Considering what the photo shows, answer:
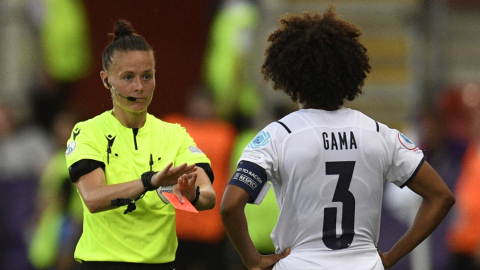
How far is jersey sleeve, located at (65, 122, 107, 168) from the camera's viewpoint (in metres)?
4.93

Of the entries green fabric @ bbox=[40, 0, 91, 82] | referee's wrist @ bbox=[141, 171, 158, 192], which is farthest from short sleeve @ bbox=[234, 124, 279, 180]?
green fabric @ bbox=[40, 0, 91, 82]

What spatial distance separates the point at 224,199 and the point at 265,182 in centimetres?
24

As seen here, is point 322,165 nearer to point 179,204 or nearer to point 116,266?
point 179,204

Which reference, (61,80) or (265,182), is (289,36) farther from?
(61,80)

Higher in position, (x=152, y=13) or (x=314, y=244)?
(x=152, y=13)

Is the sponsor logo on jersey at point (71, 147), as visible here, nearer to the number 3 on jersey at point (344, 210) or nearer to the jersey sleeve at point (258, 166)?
the jersey sleeve at point (258, 166)

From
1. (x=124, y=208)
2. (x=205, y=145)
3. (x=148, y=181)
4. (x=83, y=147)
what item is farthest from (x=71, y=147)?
(x=205, y=145)

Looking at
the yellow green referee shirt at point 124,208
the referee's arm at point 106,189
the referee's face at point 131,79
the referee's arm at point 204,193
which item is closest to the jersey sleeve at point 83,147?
the yellow green referee shirt at point 124,208

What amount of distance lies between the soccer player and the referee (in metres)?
0.50

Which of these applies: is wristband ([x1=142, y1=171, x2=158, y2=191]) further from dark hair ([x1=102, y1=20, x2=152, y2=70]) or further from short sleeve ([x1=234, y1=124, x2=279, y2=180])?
dark hair ([x1=102, y1=20, x2=152, y2=70])

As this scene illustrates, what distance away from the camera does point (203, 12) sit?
11.7m

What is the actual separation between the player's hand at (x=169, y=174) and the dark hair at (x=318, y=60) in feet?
2.32

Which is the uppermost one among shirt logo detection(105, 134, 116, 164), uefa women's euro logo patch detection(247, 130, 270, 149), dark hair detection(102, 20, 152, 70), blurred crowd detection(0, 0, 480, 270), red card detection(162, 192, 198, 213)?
dark hair detection(102, 20, 152, 70)

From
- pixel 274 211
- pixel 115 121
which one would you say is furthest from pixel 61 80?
pixel 115 121
